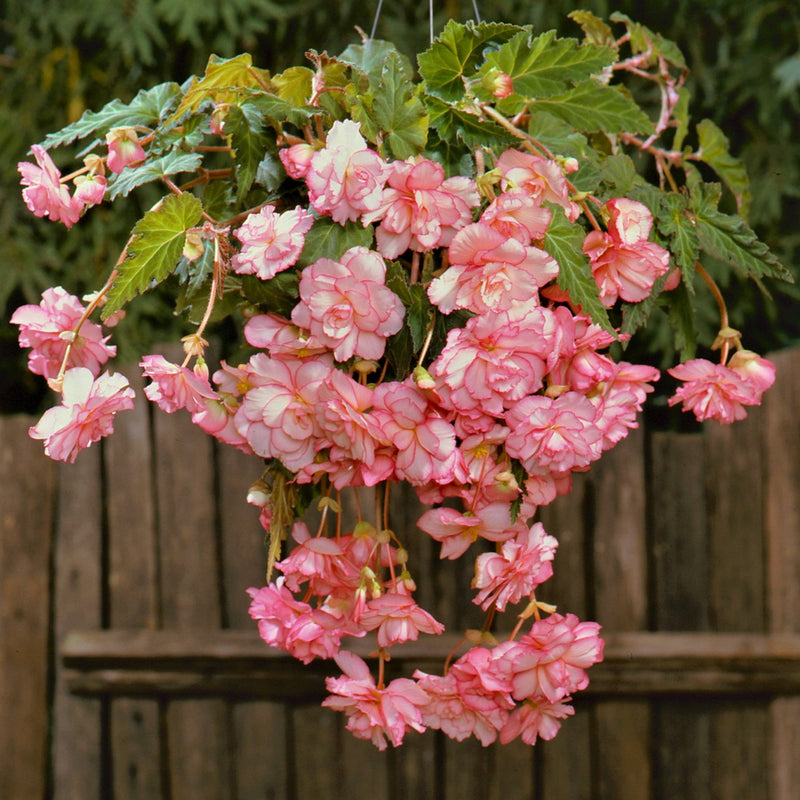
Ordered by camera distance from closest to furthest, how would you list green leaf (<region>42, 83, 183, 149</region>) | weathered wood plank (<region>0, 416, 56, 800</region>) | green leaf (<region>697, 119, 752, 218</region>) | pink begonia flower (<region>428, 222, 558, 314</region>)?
1. pink begonia flower (<region>428, 222, 558, 314</region>)
2. green leaf (<region>42, 83, 183, 149</region>)
3. green leaf (<region>697, 119, 752, 218</region>)
4. weathered wood plank (<region>0, 416, 56, 800</region>)

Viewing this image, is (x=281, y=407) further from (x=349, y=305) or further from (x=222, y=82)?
(x=222, y=82)

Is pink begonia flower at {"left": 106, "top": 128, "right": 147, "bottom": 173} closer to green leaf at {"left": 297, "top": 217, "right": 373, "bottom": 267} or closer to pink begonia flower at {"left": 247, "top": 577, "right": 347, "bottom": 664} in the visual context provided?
green leaf at {"left": 297, "top": 217, "right": 373, "bottom": 267}

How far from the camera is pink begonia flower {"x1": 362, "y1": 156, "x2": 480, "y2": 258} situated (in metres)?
0.74

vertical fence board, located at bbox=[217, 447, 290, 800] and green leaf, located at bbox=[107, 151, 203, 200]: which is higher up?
green leaf, located at bbox=[107, 151, 203, 200]

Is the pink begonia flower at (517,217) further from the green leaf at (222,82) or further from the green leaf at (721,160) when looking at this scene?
the green leaf at (721,160)

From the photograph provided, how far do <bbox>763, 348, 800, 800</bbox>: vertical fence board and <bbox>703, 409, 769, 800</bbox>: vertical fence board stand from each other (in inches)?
0.6

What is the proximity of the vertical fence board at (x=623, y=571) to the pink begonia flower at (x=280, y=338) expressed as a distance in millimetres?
1126

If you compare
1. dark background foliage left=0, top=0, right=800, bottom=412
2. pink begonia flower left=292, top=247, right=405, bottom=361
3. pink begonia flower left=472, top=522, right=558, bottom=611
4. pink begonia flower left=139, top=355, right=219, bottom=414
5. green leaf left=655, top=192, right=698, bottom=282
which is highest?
dark background foliage left=0, top=0, right=800, bottom=412

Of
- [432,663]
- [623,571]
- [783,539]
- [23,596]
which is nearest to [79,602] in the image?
[23,596]

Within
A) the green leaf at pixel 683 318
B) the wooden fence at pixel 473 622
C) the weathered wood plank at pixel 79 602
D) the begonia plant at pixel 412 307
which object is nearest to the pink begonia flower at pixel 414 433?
the begonia plant at pixel 412 307

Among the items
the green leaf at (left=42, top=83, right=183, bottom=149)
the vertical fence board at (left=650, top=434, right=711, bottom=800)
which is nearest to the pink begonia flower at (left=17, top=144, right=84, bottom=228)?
the green leaf at (left=42, top=83, right=183, bottom=149)

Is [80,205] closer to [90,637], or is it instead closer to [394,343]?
[394,343]

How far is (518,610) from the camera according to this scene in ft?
5.92

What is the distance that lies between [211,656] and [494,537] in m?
1.12
